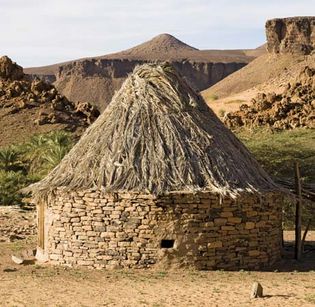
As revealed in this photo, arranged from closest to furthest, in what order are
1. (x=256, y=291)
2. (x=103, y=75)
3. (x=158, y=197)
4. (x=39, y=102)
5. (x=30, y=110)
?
(x=256, y=291) < (x=158, y=197) < (x=30, y=110) < (x=39, y=102) < (x=103, y=75)

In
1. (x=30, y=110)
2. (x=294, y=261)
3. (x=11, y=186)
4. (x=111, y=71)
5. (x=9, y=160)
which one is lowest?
(x=294, y=261)

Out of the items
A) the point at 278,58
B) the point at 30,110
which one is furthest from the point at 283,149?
the point at 278,58

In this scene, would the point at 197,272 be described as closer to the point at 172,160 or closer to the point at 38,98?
the point at 172,160

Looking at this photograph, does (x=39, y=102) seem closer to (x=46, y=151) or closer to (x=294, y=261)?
(x=46, y=151)

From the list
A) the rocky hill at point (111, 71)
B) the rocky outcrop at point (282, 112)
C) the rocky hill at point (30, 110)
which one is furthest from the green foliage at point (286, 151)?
the rocky hill at point (111, 71)

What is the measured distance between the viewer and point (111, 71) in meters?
90.3

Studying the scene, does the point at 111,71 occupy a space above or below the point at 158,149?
above

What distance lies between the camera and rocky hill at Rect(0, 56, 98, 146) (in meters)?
33.8

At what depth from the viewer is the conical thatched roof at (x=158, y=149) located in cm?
1205

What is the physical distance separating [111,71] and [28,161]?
204 feet

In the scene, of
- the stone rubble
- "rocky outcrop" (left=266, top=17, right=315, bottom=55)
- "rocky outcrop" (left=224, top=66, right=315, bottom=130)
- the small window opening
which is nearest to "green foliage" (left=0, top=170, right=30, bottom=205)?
the stone rubble

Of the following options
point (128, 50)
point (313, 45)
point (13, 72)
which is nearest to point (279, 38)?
point (313, 45)

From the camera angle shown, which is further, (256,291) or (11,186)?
(11,186)

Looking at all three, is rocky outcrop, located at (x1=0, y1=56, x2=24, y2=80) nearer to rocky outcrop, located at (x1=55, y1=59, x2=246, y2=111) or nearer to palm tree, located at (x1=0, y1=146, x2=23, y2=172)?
palm tree, located at (x1=0, y1=146, x2=23, y2=172)
